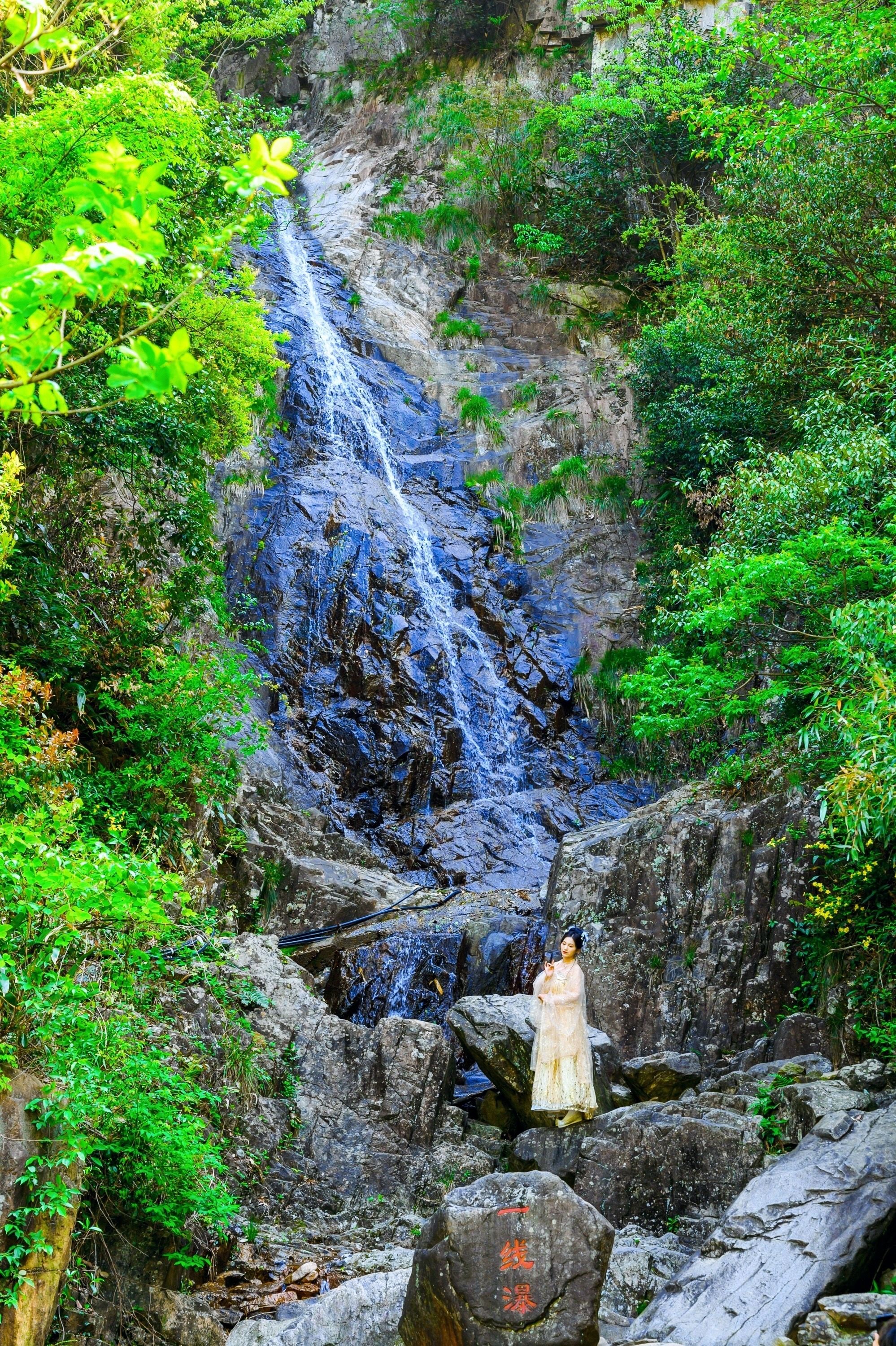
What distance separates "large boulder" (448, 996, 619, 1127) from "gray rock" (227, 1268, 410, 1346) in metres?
3.20

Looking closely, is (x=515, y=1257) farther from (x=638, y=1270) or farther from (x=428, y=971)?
(x=428, y=971)

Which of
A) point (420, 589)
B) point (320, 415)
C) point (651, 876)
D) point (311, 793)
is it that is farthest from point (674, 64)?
point (651, 876)

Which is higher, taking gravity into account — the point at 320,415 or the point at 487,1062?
the point at 320,415

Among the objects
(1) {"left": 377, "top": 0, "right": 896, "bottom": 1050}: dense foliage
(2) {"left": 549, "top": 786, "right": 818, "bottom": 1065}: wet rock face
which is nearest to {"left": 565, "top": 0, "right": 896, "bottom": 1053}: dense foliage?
(1) {"left": 377, "top": 0, "right": 896, "bottom": 1050}: dense foliage

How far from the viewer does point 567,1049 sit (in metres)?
8.38

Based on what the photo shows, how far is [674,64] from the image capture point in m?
23.2

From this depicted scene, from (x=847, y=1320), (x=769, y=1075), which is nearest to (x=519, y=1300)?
(x=847, y=1320)

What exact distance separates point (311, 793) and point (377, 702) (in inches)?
81.7

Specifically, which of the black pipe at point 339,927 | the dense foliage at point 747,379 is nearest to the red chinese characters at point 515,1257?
the dense foliage at point 747,379

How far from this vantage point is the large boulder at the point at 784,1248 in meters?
5.66

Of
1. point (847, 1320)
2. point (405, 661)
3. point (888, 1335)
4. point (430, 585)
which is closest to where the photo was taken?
point (888, 1335)

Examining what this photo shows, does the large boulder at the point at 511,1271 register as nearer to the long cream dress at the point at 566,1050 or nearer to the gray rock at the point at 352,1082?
the long cream dress at the point at 566,1050

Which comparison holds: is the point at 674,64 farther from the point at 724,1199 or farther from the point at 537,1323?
the point at 537,1323

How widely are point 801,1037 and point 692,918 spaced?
2.11 metres
